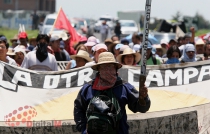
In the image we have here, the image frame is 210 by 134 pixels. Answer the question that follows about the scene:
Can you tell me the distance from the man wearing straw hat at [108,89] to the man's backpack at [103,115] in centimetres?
10

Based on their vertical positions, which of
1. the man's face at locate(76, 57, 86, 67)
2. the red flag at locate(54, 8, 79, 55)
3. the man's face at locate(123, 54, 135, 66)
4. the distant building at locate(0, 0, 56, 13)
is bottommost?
the distant building at locate(0, 0, 56, 13)

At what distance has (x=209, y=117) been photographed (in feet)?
28.2

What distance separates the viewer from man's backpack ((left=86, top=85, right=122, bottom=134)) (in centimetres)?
607

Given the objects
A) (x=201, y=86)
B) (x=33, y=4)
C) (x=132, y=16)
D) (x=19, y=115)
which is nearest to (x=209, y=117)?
(x=201, y=86)

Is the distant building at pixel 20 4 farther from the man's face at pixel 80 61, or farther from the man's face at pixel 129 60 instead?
the man's face at pixel 129 60

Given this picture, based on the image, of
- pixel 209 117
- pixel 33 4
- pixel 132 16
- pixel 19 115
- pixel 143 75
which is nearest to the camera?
pixel 143 75

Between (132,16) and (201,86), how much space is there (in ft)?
193

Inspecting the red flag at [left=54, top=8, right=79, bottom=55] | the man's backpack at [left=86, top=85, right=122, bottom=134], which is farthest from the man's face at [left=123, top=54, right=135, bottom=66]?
the red flag at [left=54, top=8, right=79, bottom=55]

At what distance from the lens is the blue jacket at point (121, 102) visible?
6.25 m

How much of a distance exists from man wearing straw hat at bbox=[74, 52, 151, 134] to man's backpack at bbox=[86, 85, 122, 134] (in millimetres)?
97

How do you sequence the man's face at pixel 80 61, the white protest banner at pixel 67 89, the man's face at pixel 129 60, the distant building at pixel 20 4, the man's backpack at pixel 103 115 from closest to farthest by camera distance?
the man's backpack at pixel 103 115
the white protest banner at pixel 67 89
the man's face at pixel 129 60
the man's face at pixel 80 61
the distant building at pixel 20 4

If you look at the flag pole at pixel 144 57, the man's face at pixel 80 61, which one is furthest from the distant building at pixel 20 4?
the flag pole at pixel 144 57

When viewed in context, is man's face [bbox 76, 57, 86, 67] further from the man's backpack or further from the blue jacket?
the man's backpack

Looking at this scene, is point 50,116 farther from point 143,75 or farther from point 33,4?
point 33,4
